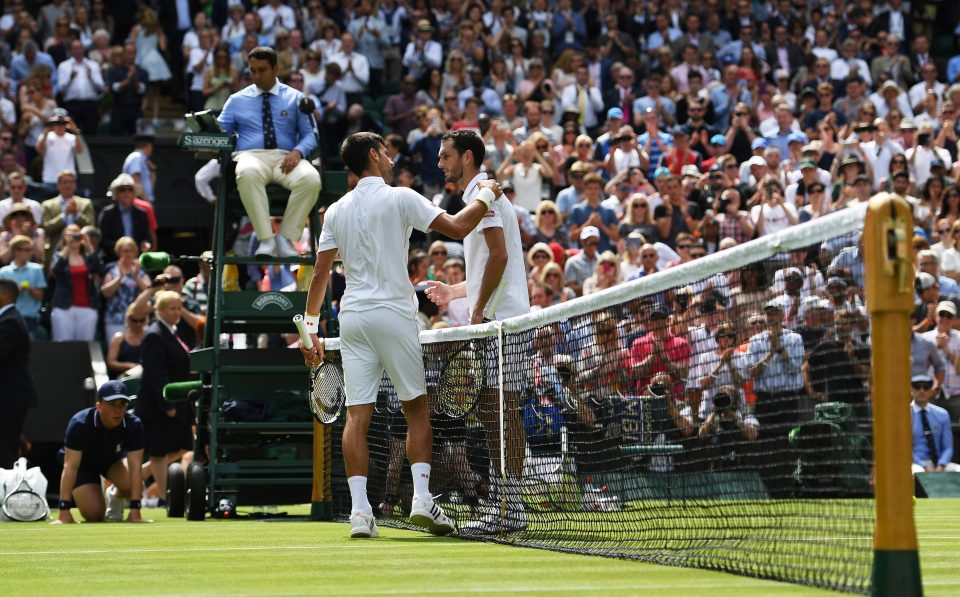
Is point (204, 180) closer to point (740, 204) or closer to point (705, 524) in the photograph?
point (705, 524)

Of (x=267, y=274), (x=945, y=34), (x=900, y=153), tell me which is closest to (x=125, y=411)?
(x=267, y=274)

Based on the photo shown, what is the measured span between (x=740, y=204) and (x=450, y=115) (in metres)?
4.64

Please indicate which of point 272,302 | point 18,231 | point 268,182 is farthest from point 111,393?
point 18,231

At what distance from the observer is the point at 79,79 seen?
74.7ft

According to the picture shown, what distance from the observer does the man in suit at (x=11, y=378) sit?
14953mm

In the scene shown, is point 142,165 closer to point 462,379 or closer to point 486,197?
point 462,379

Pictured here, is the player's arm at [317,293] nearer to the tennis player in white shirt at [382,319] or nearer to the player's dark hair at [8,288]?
the tennis player in white shirt at [382,319]

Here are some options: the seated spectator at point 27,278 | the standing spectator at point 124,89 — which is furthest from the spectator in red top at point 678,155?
the seated spectator at point 27,278

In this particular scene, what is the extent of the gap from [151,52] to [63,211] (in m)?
5.37

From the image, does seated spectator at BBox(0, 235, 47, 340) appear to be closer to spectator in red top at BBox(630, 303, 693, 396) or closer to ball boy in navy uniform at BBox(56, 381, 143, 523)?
ball boy in navy uniform at BBox(56, 381, 143, 523)

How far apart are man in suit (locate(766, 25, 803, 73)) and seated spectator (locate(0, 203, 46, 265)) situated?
1338 centimetres

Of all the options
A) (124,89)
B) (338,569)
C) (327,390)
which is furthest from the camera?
(124,89)

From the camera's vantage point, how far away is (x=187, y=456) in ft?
50.0

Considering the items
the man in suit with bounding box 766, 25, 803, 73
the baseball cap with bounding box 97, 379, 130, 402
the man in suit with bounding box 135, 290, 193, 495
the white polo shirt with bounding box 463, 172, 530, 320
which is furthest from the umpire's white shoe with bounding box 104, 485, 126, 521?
the man in suit with bounding box 766, 25, 803, 73
